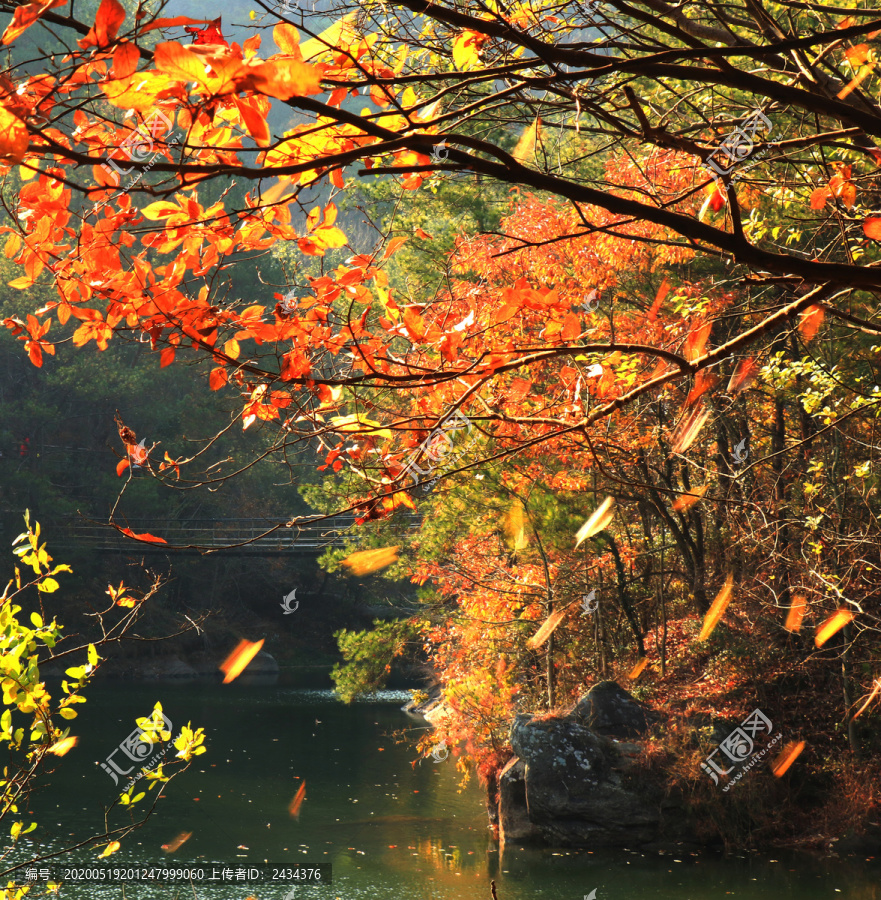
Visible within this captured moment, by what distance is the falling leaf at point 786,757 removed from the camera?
7961mm

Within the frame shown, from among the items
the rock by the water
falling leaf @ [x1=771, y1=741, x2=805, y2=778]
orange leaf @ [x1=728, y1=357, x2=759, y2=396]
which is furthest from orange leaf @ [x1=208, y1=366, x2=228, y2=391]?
falling leaf @ [x1=771, y1=741, x2=805, y2=778]

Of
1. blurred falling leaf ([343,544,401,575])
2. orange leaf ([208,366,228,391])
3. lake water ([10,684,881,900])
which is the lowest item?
lake water ([10,684,881,900])

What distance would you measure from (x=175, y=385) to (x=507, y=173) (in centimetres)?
2267

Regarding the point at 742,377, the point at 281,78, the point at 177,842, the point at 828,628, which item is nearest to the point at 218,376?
the point at 281,78

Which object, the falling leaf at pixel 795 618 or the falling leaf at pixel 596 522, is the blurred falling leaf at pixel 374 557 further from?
the falling leaf at pixel 795 618

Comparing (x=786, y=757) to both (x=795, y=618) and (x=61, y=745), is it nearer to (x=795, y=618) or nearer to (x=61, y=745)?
(x=795, y=618)

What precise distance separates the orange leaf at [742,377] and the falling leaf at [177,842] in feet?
21.6

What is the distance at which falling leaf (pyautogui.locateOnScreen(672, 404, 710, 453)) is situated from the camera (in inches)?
335

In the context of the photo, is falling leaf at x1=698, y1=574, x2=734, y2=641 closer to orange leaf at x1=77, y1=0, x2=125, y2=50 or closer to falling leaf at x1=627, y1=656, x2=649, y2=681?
falling leaf at x1=627, y1=656, x2=649, y2=681

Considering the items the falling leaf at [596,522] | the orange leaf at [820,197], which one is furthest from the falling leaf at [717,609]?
the orange leaf at [820,197]

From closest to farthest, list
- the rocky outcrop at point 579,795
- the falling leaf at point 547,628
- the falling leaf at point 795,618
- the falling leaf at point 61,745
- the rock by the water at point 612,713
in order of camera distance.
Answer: the falling leaf at point 61,745, the falling leaf at point 795,618, the rocky outcrop at point 579,795, the rock by the water at point 612,713, the falling leaf at point 547,628

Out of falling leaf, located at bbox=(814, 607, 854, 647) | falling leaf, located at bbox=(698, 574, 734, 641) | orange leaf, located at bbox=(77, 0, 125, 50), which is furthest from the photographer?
falling leaf, located at bbox=(698, 574, 734, 641)

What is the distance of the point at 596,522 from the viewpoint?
28.9 ft

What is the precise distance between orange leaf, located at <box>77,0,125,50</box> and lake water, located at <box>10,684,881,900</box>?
3.87 metres
